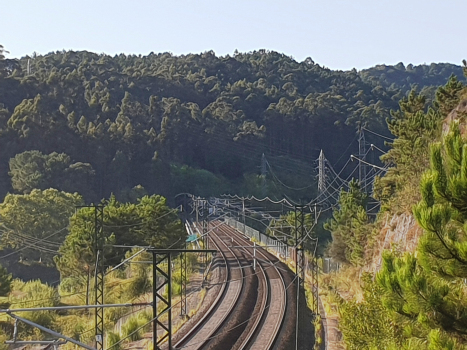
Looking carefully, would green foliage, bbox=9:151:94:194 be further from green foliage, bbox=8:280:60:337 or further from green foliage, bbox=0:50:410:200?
green foliage, bbox=8:280:60:337

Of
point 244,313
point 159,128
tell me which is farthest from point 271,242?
point 159,128

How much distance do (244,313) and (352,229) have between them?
1033cm

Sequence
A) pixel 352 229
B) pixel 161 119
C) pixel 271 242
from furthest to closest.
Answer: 1. pixel 161 119
2. pixel 271 242
3. pixel 352 229

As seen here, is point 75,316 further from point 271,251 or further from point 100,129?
point 100,129

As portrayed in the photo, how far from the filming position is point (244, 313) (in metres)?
28.7

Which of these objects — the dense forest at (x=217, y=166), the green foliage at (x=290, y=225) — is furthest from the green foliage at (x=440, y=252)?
the green foliage at (x=290, y=225)

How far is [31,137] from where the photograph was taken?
93.1 meters

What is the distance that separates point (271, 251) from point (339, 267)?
1149 cm

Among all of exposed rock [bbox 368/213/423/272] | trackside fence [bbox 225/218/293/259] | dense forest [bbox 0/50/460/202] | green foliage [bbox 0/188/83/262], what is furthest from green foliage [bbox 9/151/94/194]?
exposed rock [bbox 368/213/423/272]

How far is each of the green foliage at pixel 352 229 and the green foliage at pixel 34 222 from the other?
28.9 m

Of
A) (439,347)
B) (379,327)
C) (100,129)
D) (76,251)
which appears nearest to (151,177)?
(100,129)

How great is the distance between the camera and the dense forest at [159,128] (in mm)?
91438

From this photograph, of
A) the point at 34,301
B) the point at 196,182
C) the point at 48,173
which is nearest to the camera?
the point at 34,301

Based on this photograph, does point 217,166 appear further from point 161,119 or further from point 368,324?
point 368,324
